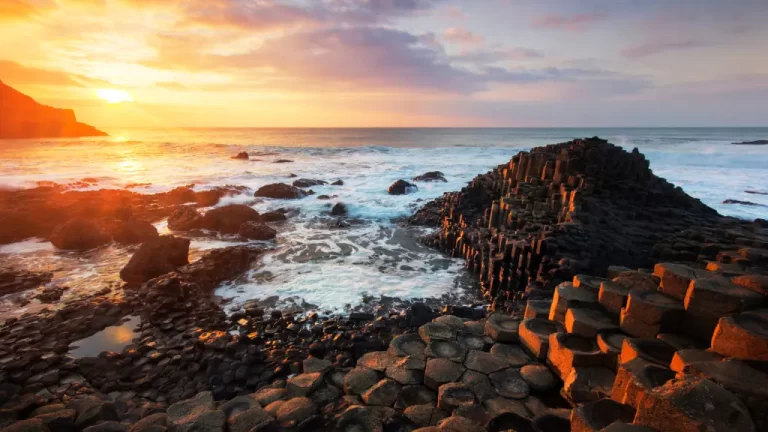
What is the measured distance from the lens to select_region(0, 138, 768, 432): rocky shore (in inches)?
133

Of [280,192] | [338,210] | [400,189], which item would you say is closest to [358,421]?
[338,210]

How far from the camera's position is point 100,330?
23.7ft

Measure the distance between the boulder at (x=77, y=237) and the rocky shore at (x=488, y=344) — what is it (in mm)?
2428

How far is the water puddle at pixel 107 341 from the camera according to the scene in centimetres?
659

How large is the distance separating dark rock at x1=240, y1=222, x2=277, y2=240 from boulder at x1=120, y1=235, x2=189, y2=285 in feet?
8.67

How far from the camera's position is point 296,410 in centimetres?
404

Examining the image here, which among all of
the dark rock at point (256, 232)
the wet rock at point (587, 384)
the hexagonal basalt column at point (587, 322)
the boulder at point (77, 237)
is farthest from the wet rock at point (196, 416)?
the boulder at point (77, 237)

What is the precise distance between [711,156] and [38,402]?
5141 cm

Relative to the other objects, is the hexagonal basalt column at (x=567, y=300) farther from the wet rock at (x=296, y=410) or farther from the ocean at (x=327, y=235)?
the ocean at (x=327, y=235)

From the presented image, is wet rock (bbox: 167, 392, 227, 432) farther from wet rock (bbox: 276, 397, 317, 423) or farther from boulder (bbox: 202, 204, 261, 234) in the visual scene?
boulder (bbox: 202, 204, 261, 234)

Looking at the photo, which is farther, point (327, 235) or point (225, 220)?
point (225, 220)

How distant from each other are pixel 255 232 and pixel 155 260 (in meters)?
3.70

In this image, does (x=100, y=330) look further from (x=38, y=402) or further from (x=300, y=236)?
(x=300, y=236)

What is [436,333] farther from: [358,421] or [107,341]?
[107,341]
